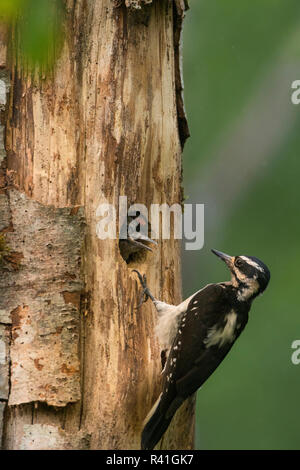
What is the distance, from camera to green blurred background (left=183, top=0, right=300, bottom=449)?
869 cm

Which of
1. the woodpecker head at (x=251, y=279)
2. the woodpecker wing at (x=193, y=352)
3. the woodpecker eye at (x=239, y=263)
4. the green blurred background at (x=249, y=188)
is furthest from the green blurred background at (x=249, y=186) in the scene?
the woodpecker wing at (x=193, y=352)

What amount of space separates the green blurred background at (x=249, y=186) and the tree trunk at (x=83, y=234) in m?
4.21

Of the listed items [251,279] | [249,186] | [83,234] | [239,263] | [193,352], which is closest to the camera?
[83,234]

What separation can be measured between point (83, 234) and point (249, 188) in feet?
17.4

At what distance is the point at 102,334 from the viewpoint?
13.1ft

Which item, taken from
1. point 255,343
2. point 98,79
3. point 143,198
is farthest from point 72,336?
point 255,343

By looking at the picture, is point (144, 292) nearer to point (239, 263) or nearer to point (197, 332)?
point (197, 332)

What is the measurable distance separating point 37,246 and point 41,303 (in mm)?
286

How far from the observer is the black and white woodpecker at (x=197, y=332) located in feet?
13.4

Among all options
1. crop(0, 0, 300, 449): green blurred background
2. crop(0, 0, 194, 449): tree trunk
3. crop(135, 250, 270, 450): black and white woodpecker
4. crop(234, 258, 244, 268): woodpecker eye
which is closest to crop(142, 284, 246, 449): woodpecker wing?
crop(135, 250, 270, 450): black and white woodpecker

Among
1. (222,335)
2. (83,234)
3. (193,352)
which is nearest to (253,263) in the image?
(222,335)

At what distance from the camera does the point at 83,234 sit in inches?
157

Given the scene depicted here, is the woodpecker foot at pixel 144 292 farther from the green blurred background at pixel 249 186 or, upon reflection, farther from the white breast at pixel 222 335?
the green blurred background at pixel 249 186

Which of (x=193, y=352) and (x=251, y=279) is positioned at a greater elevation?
(x=251, y=279)
